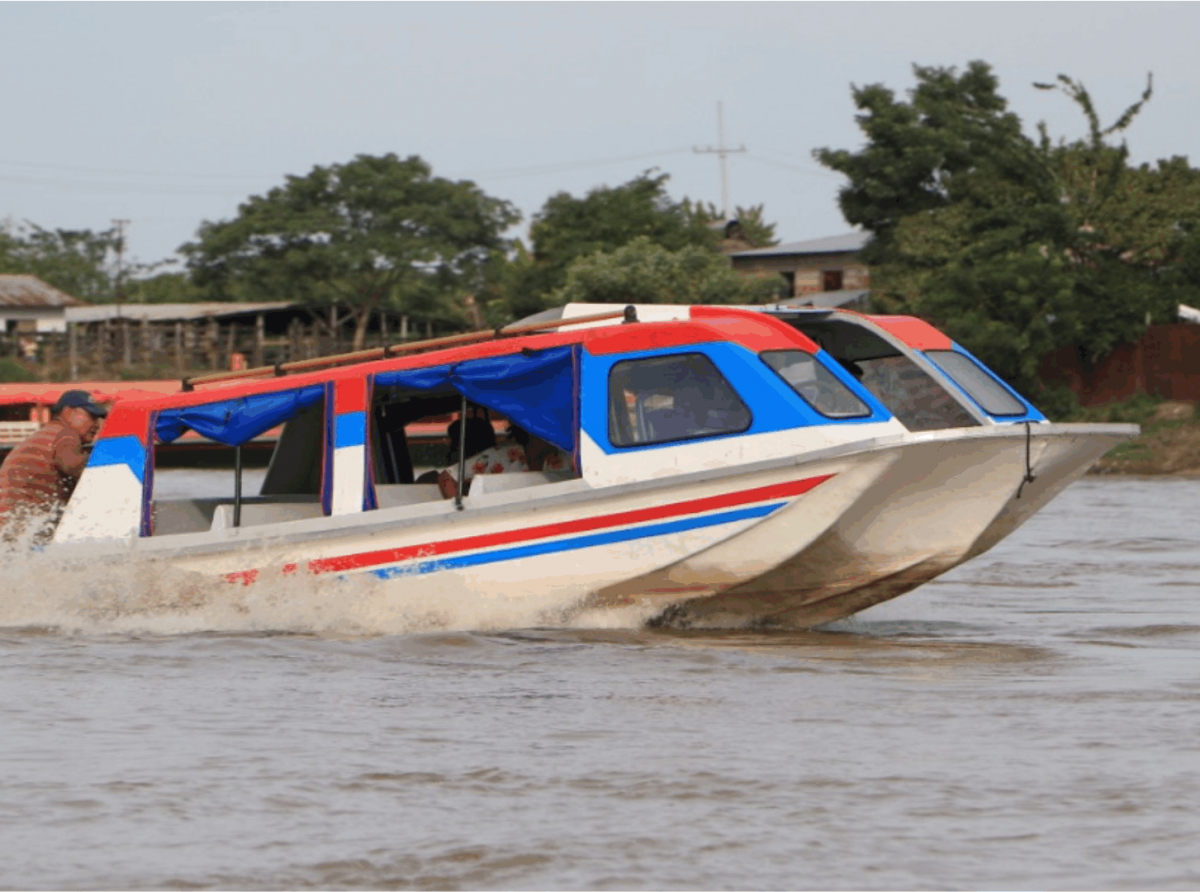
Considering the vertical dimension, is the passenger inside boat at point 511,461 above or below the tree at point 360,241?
below

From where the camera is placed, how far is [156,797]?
6934 mm

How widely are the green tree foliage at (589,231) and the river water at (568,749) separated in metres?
43.4

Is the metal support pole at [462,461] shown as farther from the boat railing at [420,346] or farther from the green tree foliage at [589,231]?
the green tree foliage at [589,231]

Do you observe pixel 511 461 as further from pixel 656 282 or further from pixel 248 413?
pixel 656 282

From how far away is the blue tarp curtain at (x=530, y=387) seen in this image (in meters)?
10.8

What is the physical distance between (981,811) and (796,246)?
59332 mm

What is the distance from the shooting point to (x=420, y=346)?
11.4m

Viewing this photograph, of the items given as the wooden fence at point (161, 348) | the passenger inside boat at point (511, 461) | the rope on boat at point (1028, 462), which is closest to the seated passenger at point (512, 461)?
the passenger inside boat at point (511, 461)

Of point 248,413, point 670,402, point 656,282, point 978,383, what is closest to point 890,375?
point 978,383

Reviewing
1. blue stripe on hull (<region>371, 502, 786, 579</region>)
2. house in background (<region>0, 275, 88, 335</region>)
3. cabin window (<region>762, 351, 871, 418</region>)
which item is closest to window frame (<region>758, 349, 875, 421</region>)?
cabin window (<region>762, 351, 871, 418</region>)

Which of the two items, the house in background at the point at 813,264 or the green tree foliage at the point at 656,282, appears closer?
the green tree foliage at the point at 656,282

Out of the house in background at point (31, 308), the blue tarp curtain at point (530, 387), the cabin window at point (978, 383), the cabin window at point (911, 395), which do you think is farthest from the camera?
the house in background at point (31, 308)

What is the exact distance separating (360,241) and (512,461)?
50397mm

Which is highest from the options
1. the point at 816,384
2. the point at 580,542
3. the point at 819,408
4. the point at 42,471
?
the point at 816,384
